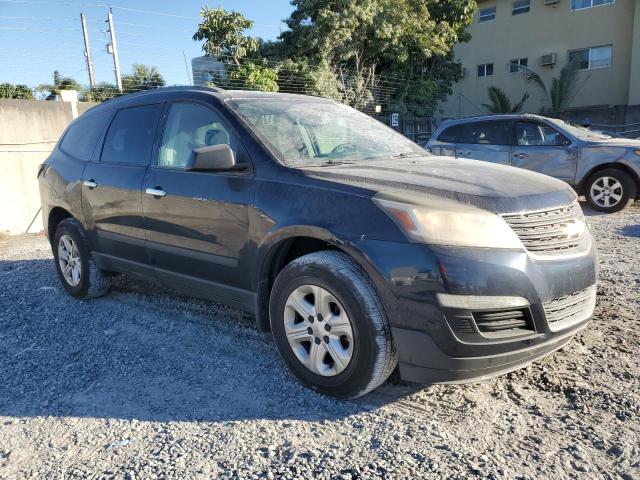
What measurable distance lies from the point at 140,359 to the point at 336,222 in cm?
180

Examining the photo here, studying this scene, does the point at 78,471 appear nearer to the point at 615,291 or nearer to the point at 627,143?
the point at 615,291

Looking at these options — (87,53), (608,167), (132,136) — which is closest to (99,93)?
(87,53)

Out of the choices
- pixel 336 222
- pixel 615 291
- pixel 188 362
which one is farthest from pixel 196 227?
pixel 615 291

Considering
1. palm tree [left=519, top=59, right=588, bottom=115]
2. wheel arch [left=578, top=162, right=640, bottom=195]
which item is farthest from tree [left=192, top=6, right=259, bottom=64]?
palm tree [left=519, top=59, right=588, bottom=115]

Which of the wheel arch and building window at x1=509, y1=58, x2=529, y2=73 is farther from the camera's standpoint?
building window at x1=509, y1=58, x2=529, y2=73

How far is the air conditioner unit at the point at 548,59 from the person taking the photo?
72.1ft

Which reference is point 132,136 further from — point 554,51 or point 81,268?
point 554,51

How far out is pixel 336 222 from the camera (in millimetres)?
2791

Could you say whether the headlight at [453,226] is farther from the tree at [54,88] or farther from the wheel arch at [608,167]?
the tree at [54,88]

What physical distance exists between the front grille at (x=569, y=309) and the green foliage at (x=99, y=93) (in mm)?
10613

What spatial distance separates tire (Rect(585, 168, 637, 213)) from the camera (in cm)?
833

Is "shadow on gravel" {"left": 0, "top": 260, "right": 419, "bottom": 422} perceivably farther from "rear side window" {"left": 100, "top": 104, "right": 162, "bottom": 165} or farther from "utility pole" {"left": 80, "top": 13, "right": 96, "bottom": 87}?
"utility pole" {"left": 80, "top": 13, "right": 96, "bottom": 87}

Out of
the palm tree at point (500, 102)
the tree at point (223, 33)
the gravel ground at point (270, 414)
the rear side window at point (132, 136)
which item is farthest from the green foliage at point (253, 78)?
the palm tree at point (500, 102)

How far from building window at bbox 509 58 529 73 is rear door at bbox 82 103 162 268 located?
878 inches
